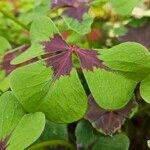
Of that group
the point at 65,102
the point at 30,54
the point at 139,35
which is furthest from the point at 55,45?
the point at 139,35

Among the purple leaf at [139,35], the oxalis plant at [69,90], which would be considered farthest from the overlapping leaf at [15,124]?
the purple leaf at [139,35]

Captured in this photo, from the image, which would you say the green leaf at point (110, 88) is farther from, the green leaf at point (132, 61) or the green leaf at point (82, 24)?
the green leaf at point (82, 24)

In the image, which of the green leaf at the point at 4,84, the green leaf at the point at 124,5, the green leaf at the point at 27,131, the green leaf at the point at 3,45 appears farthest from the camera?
the green leaf at the point at 3,45

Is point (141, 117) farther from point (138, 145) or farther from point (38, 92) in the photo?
point (38, 92)

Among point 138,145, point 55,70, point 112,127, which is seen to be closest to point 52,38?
point 55,70

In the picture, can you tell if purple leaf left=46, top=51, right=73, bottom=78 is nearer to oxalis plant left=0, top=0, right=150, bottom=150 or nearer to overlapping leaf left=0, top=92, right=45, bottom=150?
oxalis plant left=0, top=0, right=150, bottom=150

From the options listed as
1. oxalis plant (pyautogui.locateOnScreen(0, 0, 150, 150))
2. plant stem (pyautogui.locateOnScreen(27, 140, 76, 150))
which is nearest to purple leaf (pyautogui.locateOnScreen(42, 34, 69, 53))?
oxalis plant (pyautogui.locateOnScreen(0, 0, 150, 150))
